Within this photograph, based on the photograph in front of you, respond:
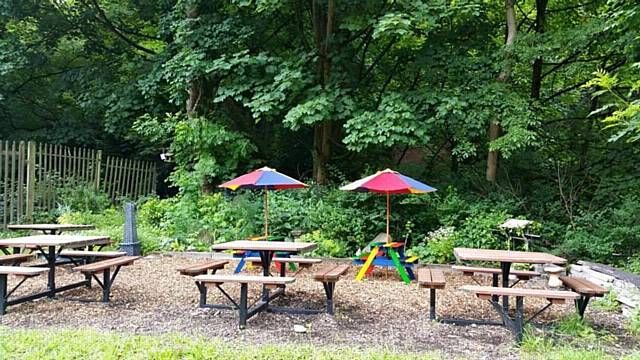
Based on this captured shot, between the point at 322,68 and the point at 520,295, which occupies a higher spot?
the point at 322,68

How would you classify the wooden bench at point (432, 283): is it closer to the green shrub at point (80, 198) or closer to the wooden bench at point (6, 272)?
the wooden bench at point (6, 272)

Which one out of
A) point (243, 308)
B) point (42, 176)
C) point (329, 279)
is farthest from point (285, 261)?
point (42, 176)

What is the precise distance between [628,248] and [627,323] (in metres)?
2.83

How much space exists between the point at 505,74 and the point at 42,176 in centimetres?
989

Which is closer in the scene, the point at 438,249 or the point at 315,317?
the point at 315,317

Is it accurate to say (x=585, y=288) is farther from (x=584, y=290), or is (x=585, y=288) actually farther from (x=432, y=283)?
(x=432, y=283)

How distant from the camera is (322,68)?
10969 millimetres

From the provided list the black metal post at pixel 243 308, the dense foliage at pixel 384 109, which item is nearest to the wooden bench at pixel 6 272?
the black metal post at pixel 243 308

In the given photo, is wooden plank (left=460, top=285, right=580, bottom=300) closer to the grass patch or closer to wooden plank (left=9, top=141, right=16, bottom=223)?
the grass patch

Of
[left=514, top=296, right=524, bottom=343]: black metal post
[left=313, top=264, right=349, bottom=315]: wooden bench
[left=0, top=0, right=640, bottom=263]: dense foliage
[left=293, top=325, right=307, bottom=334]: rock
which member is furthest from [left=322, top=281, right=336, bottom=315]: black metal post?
[left=0, top=0, right=640, bottom=263]: dense foliage

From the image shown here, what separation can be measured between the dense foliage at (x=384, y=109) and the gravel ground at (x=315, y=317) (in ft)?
→ 8.16

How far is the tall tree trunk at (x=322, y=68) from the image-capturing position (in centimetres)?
1081

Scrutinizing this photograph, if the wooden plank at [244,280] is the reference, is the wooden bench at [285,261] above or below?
below

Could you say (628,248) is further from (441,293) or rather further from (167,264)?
(167,264)
